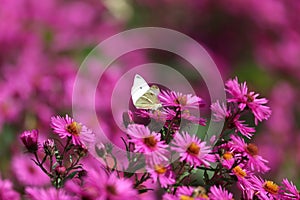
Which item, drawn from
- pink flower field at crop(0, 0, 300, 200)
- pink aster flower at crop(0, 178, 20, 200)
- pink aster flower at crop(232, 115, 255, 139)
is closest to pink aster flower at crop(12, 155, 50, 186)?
pink flower field at crop(0, 0, 300, 200)

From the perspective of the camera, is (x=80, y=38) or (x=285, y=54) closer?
(x=80, y=38)

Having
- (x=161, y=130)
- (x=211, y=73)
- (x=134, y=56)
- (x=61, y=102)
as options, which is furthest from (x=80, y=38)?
(x=161, y=130)

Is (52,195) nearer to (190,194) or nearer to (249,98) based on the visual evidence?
(190,194)

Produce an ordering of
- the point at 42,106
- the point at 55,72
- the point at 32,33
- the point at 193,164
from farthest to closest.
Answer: the point at 32,33 < the point at 55,72 < the point at 42,106 < the point at 193,164

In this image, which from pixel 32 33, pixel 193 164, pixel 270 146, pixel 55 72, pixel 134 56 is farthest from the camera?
pixel 134 56

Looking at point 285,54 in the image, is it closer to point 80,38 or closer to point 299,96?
point 299,96

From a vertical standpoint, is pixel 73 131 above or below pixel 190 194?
above

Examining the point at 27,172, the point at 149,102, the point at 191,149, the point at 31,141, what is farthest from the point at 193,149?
the point at 27,172
